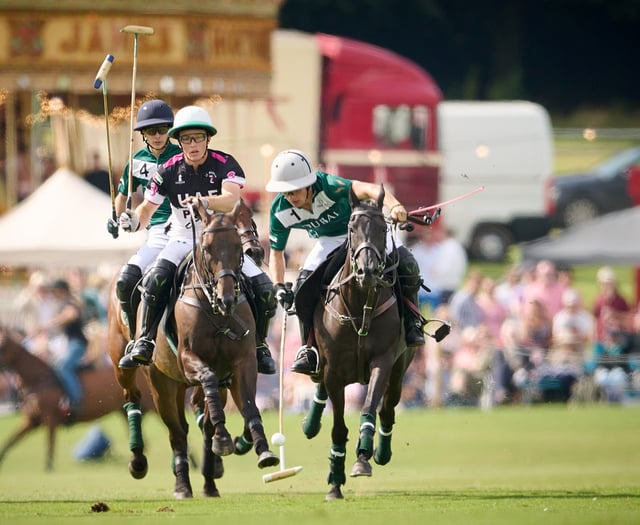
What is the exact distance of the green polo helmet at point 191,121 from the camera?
1276 cm

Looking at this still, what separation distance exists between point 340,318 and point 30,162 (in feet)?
47.9

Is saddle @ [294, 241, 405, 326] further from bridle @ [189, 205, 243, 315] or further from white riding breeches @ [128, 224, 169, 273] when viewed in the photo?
white riding breeches @ [128, 224, 169, 273]

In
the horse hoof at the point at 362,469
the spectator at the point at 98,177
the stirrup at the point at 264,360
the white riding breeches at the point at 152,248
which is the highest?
the spectator at the point at 98,177

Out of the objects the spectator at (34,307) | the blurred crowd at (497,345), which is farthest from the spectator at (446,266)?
the spectator at (34,307)

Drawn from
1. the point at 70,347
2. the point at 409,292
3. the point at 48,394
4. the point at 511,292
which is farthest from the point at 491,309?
the point at 409,292

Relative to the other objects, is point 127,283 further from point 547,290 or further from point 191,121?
point 547,290

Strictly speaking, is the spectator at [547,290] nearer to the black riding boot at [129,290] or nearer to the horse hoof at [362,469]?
the black riding boot at [129,290]

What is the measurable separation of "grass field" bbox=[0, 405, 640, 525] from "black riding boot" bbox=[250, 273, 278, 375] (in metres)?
1.08

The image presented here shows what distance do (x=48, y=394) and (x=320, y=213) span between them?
23.4ft

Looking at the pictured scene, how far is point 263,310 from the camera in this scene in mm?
13133

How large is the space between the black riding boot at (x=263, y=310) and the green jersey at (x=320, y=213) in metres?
0.43

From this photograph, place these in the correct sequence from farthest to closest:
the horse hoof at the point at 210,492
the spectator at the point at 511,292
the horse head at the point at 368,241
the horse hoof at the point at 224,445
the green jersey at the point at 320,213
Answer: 1. the spectator at the point at 511,292
2. the horse hoof at the point at 210,492
3. the green jersey at the point at 320,213
4. the horse head at the point at 368,241
5. the horse hoof at the point at 224,445

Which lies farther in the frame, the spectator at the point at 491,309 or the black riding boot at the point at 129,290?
the spectator at the point at 491,309

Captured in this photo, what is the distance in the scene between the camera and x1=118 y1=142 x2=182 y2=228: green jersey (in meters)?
14.0
